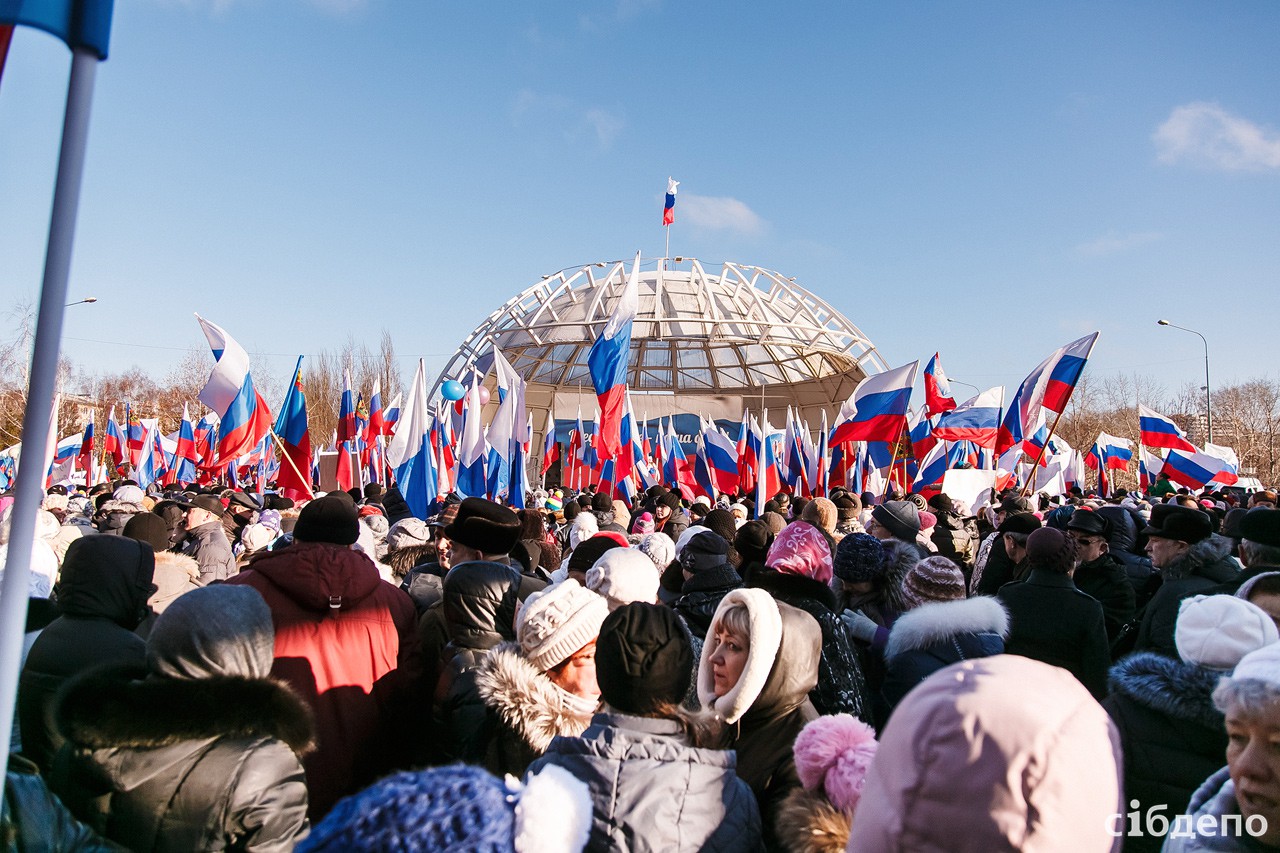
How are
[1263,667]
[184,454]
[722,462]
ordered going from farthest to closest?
[184,454] → [722,462] → [1263,667]

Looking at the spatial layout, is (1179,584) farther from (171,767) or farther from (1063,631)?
(171,767)

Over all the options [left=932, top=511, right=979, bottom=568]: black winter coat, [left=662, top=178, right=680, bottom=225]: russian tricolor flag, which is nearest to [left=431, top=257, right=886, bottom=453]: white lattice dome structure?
[left=662, top=178, right=680, bottom=225]: russian tricolor flag

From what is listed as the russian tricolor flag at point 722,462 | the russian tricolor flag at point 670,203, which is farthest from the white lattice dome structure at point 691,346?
the russian tricolor flag at point 722,462

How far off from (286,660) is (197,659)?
922mm

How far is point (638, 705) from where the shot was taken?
2156 millimetres

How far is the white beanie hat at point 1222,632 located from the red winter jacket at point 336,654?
2.74m

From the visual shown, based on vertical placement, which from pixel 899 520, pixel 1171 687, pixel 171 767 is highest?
pixel 899 520

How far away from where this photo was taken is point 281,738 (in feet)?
7.07

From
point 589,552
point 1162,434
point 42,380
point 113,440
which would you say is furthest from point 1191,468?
point 113,440

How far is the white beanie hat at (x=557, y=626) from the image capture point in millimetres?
2707

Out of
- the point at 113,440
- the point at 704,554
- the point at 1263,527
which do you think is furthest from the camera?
the point at 113,440

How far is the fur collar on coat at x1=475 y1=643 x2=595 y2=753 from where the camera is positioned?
8.48 ft

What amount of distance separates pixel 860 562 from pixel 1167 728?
68.1 inches

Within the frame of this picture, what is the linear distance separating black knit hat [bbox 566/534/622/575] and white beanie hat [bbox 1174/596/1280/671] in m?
2.74
